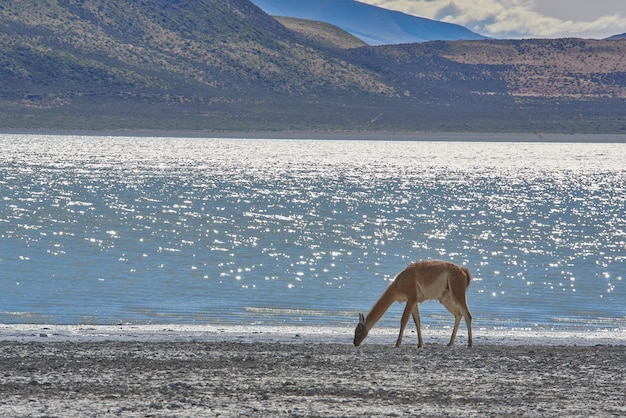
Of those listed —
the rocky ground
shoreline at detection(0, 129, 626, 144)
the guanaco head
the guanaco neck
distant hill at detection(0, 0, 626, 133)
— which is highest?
distant hill at detection(0, 0, 626, 133)

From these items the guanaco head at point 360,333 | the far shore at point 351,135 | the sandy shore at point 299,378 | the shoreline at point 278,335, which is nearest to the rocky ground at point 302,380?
the sandy shore at point 299,378

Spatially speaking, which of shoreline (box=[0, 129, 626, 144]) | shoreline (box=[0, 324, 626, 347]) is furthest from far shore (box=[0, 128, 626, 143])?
shoreline (box=[0, 324, 626, 347])

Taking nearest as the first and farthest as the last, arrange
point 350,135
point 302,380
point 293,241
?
point 302,380, point 293,241, point 350,135

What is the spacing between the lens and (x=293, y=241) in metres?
28.0

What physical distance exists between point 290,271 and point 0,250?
7.04 m

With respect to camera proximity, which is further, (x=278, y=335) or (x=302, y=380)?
(x=278, y=335)

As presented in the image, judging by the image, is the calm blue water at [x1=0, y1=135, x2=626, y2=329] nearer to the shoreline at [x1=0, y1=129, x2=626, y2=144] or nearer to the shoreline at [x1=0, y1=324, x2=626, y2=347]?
the shoreline at [x1=0, y1=324, x2=626, y2=347]

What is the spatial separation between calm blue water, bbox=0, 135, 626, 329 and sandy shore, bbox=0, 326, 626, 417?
12.0 feet

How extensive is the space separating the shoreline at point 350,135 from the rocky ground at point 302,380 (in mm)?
94521

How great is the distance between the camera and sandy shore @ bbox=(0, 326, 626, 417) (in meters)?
8.99

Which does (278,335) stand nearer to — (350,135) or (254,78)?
(350,135)

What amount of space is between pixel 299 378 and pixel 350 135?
99.4 m

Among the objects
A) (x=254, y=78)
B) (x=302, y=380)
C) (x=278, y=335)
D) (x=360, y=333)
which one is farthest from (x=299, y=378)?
(x=254, y=78)

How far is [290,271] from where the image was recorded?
22.3m
